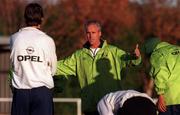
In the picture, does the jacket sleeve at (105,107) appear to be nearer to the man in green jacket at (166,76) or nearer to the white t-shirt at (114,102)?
the white t-shirt at (114,102)

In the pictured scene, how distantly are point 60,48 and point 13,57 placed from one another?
54.3 ft

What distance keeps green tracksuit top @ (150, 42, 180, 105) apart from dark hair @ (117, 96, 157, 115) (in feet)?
4.14

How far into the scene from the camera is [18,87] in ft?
27.4

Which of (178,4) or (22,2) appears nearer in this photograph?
(22,2)

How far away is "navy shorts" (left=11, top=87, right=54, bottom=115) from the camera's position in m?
8.30

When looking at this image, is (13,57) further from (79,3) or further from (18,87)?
(79,3)

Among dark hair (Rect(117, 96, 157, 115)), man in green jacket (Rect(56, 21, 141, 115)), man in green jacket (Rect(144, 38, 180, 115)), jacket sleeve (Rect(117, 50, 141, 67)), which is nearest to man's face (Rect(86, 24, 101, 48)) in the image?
man in green jacket (Rect(56, 21, 141, 115))

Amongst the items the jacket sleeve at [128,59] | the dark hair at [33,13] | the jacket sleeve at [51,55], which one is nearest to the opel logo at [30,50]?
the jacket sleeve at [51,55]

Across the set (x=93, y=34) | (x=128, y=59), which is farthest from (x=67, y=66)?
(x=128, y=59)

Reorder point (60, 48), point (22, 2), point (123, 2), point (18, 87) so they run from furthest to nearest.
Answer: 1. point (123, 2)
2. point (22, 2)
3. point (60, 48)
4. point (18, 87)

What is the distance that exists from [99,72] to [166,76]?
3.12 ft

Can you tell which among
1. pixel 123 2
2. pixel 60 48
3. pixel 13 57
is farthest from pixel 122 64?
pixel 123 2

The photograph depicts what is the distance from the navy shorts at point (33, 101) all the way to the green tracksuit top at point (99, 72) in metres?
1.20

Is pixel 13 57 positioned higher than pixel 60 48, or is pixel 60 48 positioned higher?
pixel 13 57
